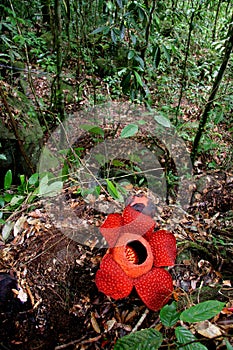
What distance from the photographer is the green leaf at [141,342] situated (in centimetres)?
86

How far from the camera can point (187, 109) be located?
435 cm

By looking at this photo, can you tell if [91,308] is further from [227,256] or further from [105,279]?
[227,256]

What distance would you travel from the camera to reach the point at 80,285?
49.5 inches

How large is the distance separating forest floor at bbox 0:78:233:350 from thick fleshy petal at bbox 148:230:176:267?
0.49 ft

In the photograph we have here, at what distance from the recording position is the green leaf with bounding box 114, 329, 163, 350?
0.86 meters

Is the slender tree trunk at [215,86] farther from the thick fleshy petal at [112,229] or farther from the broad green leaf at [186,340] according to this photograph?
the broad green leaf at [186,340]

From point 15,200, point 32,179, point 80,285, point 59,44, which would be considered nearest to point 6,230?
point 15,200

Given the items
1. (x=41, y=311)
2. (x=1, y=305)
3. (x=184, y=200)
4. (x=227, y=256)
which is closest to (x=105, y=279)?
(x=41, y=311)

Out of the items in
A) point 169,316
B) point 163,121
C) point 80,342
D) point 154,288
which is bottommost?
point 80,342

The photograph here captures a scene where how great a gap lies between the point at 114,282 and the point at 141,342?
270 millimetres

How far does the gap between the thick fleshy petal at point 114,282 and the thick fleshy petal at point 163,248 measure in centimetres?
Result: 18

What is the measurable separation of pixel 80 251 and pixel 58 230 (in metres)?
0.20

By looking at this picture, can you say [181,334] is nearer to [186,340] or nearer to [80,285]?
[186,340]

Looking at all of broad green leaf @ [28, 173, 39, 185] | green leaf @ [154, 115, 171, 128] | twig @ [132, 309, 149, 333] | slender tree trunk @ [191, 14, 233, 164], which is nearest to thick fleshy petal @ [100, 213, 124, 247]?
twig @ [132, 309, 149, 333]
